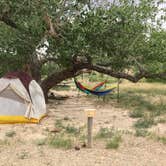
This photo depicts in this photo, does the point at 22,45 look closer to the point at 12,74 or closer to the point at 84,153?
the point at 12,74

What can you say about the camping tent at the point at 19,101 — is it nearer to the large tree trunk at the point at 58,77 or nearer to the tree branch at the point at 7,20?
the tree branch at the point at 7,20

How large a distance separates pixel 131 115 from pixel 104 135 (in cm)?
242

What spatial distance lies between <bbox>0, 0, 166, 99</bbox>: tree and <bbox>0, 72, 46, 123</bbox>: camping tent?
119 centimetres

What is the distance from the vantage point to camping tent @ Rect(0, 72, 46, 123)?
22.5 ft

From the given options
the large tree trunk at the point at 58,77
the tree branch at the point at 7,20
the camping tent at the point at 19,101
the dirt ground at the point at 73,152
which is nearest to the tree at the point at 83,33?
the tree branch at the point at 7,20

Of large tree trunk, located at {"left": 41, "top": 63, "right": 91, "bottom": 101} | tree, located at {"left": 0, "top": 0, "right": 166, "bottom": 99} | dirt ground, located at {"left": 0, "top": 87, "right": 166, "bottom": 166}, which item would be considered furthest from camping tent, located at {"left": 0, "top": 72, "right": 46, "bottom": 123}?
large tree trunk, located at {"left": 41, "top": 63, "right": 91, "bottom": 101}

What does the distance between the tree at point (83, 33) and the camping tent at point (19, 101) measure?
1.19 m

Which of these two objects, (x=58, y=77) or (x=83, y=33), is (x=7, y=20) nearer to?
(x=83, y=33)

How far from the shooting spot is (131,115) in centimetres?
807

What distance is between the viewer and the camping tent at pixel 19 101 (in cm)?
686

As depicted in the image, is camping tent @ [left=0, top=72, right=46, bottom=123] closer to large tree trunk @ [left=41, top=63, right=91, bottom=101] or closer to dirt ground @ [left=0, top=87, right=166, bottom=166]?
dirt ground @ [left=0, top=87, right=166, bottom=166]

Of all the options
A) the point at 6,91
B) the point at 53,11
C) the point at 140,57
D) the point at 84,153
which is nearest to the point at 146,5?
the point at 140,57

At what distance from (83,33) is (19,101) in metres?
2.23

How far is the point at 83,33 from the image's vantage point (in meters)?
7.80
